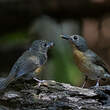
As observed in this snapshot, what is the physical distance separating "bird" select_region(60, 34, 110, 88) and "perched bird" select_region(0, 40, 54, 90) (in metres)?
0.62

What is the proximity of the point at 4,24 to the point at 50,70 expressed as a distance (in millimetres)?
3111

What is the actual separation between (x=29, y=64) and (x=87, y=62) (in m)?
1.45

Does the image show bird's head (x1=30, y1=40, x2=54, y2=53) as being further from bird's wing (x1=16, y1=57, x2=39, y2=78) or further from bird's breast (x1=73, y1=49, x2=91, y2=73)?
bird's breast (x1=73, y1=49, x2=91, y2=73)

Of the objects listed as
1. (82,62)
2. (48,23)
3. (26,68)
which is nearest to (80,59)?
(82,62)

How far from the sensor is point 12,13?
12359 mm

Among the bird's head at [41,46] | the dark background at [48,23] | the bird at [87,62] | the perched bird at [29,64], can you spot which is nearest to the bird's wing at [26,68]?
the perched bird at [29,64]

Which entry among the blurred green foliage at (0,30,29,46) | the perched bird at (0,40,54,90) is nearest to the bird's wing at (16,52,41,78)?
the perched bird at (0,40,54,90)

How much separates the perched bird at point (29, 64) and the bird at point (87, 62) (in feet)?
2.02

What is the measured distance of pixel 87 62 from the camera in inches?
287

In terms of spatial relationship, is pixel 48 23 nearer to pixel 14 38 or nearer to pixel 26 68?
pixel 14 38

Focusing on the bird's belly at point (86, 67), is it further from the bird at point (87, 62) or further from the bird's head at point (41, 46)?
the bird's head at point (41, 46)

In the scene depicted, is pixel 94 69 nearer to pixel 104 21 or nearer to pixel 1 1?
pixel 104 21

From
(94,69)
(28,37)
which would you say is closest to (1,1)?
(28,37)

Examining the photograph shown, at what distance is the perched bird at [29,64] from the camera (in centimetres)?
A: 596
